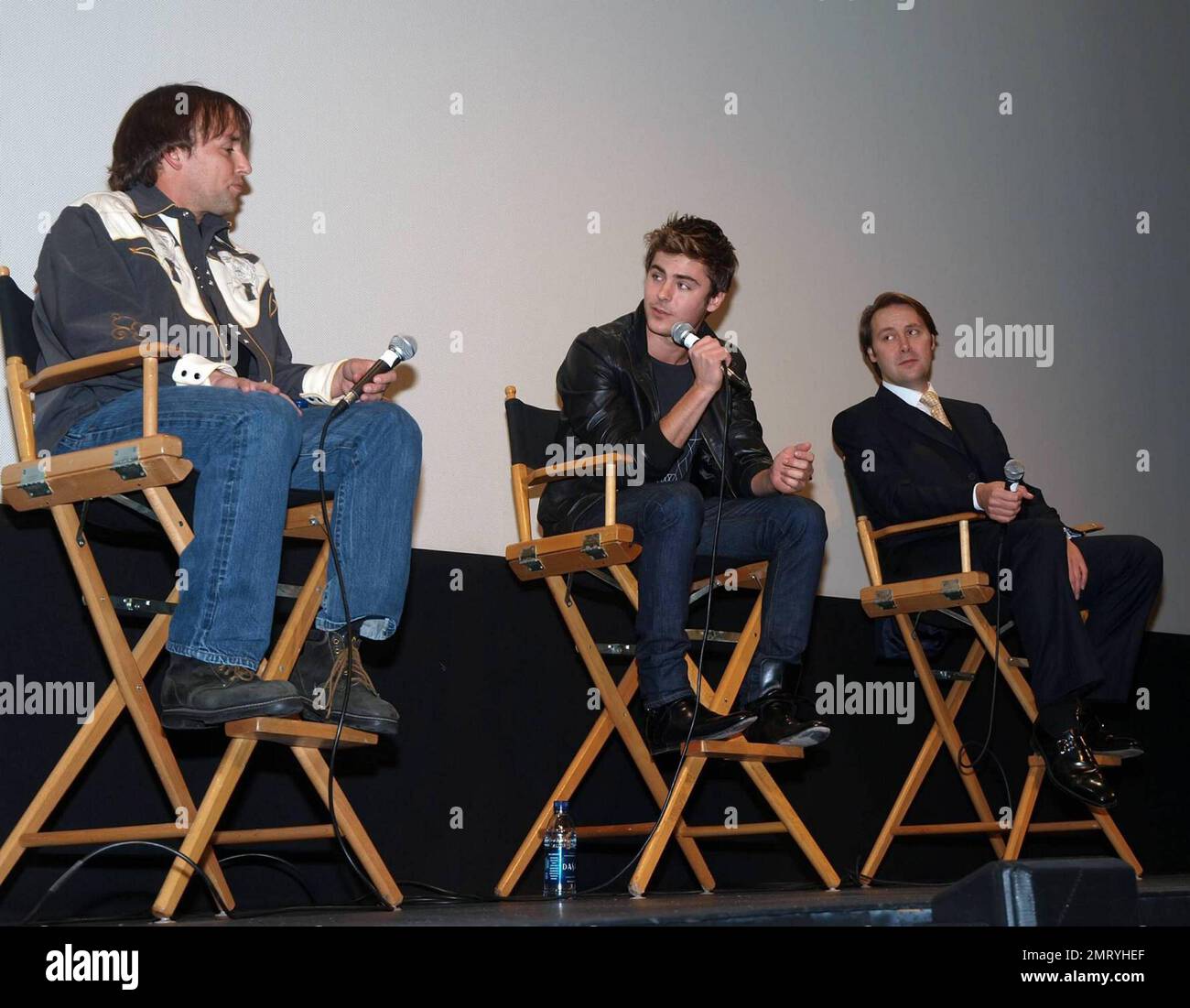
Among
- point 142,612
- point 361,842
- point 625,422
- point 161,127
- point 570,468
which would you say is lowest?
point 361,842

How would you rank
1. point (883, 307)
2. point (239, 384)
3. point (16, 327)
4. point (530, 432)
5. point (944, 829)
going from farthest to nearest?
point (883, 307) → point (944, 829) → point (530, 432) → point (16, 327) → point (239, 384)

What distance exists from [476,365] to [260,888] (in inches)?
54.3

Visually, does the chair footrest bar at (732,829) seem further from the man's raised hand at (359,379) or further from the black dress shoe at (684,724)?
the man's raised hand at (359,379)

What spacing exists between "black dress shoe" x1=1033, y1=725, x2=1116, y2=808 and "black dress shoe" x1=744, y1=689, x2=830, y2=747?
2.32 ft

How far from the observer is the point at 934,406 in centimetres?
396

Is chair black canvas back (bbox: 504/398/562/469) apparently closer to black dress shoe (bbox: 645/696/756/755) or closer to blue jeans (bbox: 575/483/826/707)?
blue jeans (bbox: 575/483/826/707)

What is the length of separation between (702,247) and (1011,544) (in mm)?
1075

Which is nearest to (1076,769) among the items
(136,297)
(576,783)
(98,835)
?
(576,783)

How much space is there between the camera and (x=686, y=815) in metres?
3.35

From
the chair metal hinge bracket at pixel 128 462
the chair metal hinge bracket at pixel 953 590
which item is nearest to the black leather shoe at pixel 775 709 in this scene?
the chair metal hinge bracket at pixel 953 590

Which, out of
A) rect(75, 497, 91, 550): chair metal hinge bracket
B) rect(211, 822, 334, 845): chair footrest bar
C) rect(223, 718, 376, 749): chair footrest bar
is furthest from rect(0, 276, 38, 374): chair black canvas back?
rect(211, 822, 334, 845): chair footrest bar

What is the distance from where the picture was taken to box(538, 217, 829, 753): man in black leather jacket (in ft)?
9.00

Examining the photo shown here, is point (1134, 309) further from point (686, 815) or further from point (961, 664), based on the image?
point (686, 815)

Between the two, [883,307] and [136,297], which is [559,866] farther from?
[883,307]
